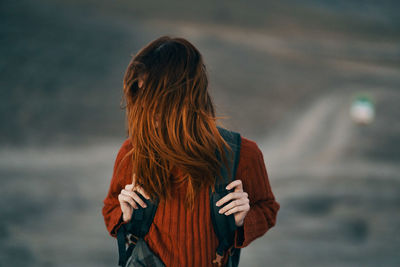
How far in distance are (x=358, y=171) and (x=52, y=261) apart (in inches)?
163

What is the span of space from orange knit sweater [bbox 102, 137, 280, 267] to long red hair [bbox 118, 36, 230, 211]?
7 cm

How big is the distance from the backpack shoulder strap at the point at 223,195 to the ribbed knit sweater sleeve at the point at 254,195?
1.4 inches

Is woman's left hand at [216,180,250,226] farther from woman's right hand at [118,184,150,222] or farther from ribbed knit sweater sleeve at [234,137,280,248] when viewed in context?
woman's right hand at [118,184,150,222]

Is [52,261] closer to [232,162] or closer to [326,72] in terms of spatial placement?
[232,162]

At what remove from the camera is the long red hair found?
3.70 feet

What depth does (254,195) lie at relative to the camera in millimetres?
1274

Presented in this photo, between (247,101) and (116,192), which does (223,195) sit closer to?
(116,192)

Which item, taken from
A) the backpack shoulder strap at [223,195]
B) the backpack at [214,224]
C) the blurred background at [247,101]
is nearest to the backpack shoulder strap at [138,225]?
the backpack at [214,224]

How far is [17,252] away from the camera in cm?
357

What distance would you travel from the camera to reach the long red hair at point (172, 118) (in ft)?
3.70

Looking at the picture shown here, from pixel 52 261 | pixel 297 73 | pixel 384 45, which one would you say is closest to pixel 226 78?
pixel 297 73

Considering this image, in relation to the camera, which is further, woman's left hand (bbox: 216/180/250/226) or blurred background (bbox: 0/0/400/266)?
blurred background (bbox: 0/0/400/266)

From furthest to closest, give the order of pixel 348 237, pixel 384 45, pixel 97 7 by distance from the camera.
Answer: pixel 384 45
pixel 97 7
pixel 348 237

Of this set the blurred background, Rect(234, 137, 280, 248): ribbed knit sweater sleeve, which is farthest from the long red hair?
the blurred background
